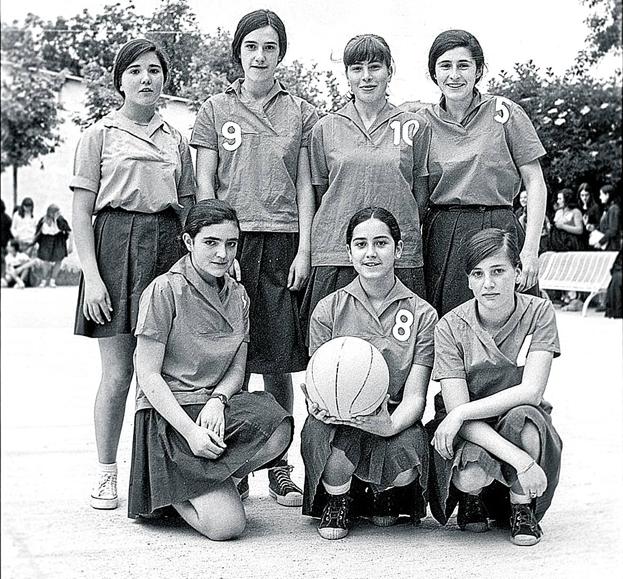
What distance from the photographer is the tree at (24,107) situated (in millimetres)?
2062

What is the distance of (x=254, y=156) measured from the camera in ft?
11.5

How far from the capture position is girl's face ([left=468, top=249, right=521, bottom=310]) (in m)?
3.11

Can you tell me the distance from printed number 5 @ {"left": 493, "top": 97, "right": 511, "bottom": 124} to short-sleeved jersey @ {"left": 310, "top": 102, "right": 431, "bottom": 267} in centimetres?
26

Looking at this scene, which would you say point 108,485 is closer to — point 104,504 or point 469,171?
point 104,504

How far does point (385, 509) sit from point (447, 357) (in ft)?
1.83

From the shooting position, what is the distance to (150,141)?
3459 millimetres

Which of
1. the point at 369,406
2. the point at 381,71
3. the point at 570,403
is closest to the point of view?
the point at 369,406

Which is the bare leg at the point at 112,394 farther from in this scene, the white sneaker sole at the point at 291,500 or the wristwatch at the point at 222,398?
the white sneaker sole at the point at 291,500

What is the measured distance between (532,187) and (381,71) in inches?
27.5

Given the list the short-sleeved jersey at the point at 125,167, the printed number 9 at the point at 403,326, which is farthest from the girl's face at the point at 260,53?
the printed number 9 at the point at 403,326

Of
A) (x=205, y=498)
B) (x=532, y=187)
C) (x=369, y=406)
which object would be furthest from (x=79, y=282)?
(x=532, y=187)

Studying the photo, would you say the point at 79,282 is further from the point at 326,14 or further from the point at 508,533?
the point at 508,533

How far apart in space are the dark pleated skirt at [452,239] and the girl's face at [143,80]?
1.08 meters

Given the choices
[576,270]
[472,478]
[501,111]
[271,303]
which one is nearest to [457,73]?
[501,111]
